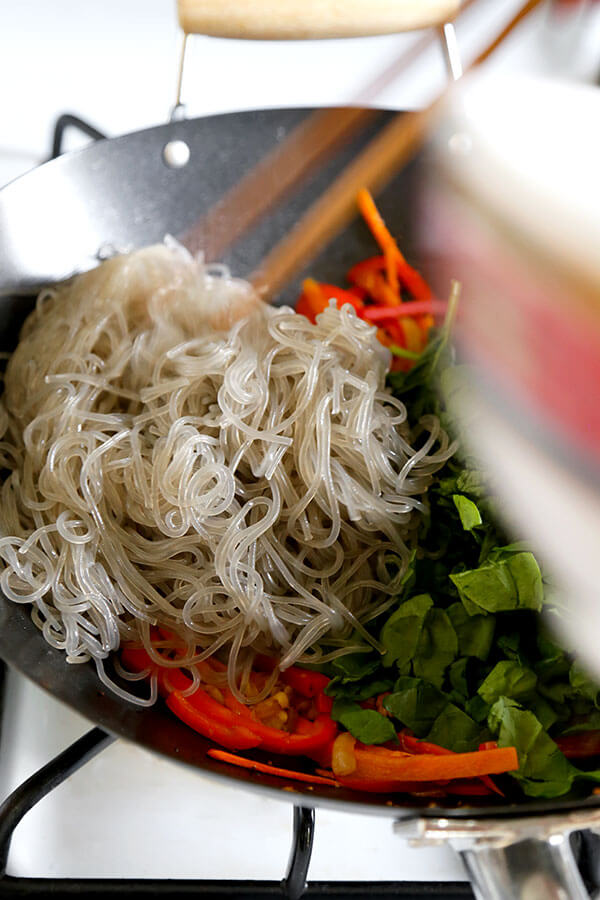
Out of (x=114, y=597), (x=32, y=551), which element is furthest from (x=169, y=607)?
(x=32, y=551)

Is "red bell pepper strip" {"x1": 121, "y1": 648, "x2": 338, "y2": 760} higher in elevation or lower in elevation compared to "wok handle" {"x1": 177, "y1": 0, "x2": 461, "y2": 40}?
lower

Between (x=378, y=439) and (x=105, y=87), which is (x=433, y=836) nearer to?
(x=378, y=439)

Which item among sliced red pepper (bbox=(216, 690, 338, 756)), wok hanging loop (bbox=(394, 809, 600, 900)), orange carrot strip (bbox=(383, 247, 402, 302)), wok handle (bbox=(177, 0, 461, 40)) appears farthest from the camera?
orange carrot strip (bbox=(383, 247, 402, 302))

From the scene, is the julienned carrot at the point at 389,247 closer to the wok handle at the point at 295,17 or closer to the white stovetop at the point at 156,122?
the wok handle at the point at 295,17

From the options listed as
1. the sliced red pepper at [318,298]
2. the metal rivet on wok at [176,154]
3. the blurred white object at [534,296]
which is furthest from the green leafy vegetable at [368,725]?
the metal rivet on wok at [176,154]

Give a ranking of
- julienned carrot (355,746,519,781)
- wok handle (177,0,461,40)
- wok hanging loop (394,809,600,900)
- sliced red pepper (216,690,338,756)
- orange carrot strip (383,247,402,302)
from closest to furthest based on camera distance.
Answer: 1. wok hanging loop (394,809,600,900)
2. julienned carrot (355,746,519,781)
3. sliced red pepper (216,690,338,756)
4. wok handle (177,0,461,40)
5. orange carrot strip (383,247,402,302)

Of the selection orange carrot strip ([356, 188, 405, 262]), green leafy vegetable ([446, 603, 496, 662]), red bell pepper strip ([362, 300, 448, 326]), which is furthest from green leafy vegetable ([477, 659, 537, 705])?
orange carrot strip ([356, 188, 405, 262])

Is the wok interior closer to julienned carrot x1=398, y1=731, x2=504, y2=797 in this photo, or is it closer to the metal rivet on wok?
julienned carrot x1=398, y1=731, x2=504, y2=797
